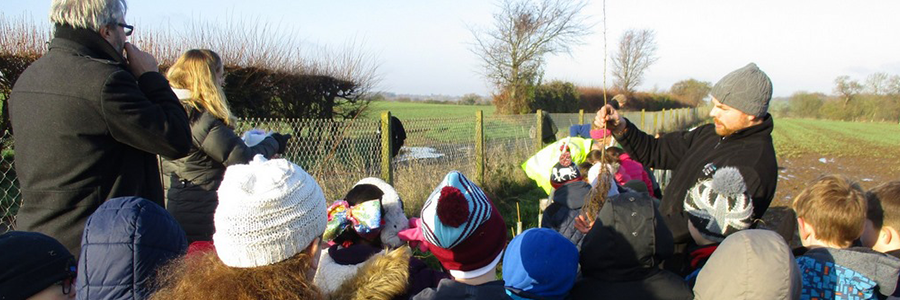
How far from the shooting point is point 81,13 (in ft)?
5.84

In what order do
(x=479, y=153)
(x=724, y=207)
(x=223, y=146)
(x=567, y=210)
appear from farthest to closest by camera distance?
(x=479, y=153)
(x=567, y=210)
(x=223, y=146)
(x=724, y=207)

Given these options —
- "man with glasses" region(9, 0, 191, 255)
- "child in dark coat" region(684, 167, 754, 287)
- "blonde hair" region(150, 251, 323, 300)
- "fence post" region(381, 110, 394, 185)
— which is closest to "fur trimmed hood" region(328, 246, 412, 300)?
"blonde hair" region(150, 251, 323, 300)

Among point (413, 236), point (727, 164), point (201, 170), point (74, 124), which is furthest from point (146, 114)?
point (727, 164)

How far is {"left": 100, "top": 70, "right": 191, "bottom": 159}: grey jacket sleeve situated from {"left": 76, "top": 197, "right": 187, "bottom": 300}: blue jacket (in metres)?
0.38

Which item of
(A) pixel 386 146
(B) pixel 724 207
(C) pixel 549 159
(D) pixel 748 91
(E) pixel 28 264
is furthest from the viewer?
(A) pixel 386 146

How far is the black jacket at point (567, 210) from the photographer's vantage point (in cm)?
278

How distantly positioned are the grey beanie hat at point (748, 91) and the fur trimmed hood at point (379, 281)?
6.12ft

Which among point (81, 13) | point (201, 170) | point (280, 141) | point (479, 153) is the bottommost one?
point (479, 153)

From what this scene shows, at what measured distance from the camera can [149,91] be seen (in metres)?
1.96

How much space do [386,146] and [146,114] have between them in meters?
3.47

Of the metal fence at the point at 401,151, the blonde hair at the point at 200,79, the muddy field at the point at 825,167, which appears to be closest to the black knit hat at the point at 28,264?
the blonde hair at the point at 200,79

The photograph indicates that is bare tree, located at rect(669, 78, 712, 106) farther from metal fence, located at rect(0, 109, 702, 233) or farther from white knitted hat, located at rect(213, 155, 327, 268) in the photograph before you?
white knitted hat, located at rect(213, 155, 327, 268)

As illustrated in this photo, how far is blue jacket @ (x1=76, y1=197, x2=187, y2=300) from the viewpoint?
1418 mm

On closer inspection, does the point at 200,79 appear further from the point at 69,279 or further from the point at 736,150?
the point at 736,150
